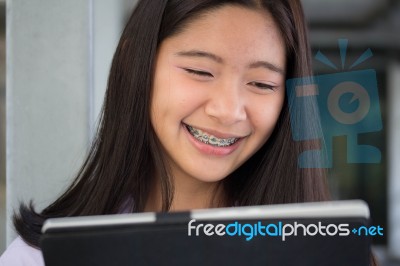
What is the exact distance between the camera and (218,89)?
2.88 feet

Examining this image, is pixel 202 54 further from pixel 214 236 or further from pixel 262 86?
pixel 214 236

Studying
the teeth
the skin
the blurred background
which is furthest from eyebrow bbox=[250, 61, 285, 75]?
the blurred background

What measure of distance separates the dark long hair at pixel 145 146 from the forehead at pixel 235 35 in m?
0.01

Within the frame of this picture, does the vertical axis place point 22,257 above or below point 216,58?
below

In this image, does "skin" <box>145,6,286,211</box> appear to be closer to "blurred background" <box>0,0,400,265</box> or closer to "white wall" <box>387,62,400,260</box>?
"blurred background" <box>0,0,400,265</box>

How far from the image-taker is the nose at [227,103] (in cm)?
87

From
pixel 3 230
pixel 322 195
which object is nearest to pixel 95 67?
pixel 3 230

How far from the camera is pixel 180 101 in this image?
0.90 meters

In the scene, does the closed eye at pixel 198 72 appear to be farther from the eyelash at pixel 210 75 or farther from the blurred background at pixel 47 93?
the blurred background at pixel 47 93

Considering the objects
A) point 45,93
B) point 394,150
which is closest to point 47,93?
point 45,93

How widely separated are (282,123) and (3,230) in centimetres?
95

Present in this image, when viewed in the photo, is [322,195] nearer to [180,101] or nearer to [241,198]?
[241,198]

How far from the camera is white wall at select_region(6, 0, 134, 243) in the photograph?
1436 mm

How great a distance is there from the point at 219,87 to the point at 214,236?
16.2 inches
